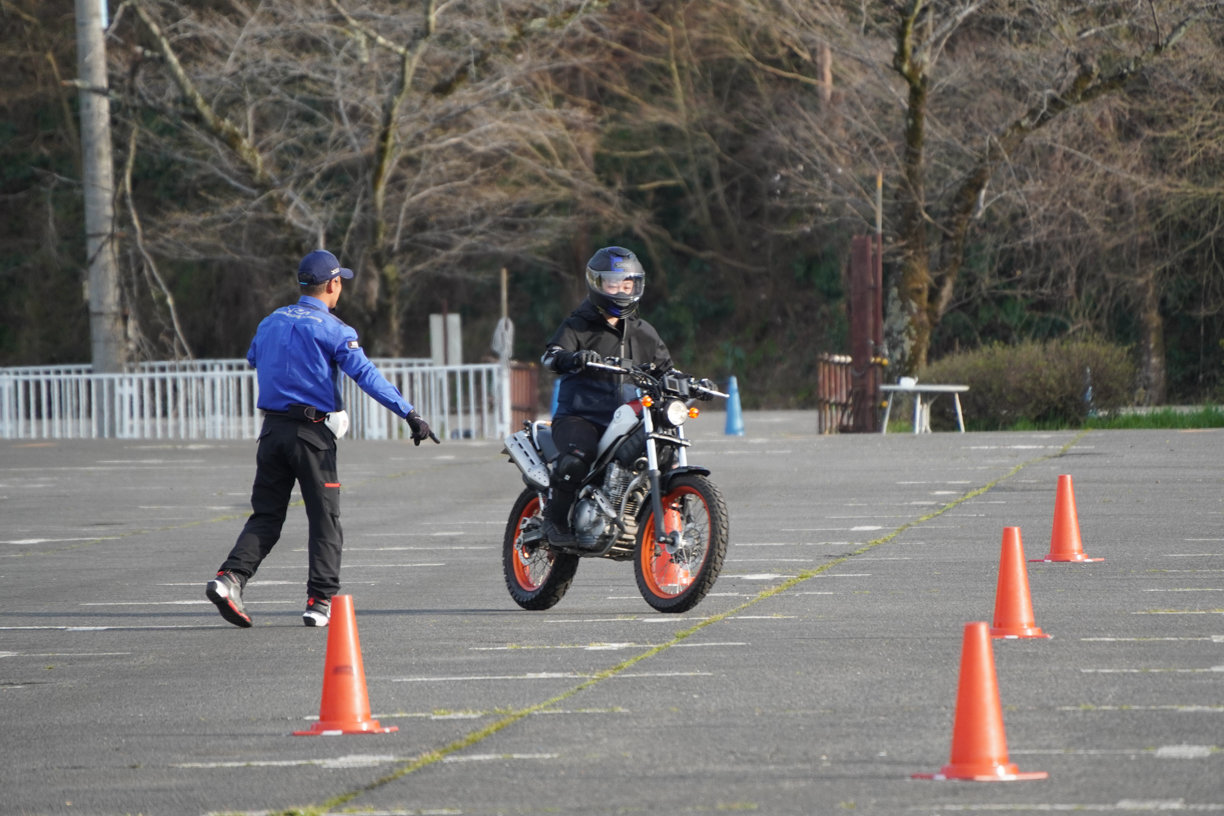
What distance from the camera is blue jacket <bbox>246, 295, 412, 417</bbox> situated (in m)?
10.1

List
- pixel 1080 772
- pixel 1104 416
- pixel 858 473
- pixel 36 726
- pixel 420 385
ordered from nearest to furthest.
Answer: pixel 1080 772 < pixel 36 726 < pixel 858 473 < pixel 1104 416 < pixel 420 385

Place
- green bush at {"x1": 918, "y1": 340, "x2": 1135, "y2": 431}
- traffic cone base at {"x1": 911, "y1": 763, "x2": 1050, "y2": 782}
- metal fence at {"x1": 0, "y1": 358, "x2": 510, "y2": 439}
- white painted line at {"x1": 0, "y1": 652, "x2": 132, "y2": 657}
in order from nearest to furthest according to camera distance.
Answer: traffic cone base at {"x1": 911, "y1": 763, "x2": 1050, "y2": 782}, white painted line at {"x1": 0, "y1": 652, "x2": 132, "y2": 657}, green bush at {"x1": 918, "y1": 340, "x2": 1135, "y2": 431}, metal fence at {"x1": 0, "y1": 358, "x2": 510, "y2": 439}

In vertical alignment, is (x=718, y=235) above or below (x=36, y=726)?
above

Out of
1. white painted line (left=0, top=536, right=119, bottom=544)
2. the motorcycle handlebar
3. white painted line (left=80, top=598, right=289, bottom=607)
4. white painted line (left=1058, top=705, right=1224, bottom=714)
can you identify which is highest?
the motorcycle handlebar

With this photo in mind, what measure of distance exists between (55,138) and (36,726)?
42.6m

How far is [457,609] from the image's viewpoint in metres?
10.6

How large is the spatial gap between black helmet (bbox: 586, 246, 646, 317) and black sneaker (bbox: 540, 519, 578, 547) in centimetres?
115

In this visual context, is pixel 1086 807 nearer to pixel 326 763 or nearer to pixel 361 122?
pixel 326 763

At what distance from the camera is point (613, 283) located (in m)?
10.3

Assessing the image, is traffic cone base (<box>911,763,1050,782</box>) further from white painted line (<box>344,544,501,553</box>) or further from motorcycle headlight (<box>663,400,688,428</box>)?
white painted line (<box>344,544,501,553</box>)

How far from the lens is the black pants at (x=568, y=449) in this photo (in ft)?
33.6

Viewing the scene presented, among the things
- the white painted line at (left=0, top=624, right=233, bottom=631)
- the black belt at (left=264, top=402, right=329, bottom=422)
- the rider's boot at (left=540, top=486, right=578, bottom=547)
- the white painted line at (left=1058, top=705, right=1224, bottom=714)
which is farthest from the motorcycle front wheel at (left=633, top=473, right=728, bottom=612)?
the white painted line at (left=1058, top=705, right=1224, bottom=714)

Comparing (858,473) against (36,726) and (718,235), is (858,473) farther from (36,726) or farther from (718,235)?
(718,235)

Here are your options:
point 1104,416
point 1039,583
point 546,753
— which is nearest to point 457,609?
point 1039,583
